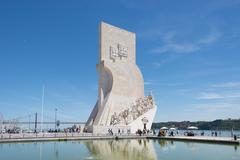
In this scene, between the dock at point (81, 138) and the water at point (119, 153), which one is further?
the dock at point (81, 138)

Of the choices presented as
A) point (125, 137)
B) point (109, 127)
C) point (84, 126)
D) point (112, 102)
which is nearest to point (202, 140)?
point (125, 137)

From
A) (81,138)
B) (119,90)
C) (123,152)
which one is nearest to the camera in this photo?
(123,152)

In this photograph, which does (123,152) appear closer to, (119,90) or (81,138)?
(81,138)

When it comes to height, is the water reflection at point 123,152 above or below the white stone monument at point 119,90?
below

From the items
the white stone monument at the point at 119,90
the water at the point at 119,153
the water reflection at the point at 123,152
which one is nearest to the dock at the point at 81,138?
the water at the point at 119,153

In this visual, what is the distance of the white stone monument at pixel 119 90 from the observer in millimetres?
27734

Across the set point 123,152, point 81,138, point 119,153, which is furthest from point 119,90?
point 119,153

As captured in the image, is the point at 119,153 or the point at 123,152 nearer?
the point at 119,153

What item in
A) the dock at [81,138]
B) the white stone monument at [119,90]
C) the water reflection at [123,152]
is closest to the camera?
the water reflection at [123,152]

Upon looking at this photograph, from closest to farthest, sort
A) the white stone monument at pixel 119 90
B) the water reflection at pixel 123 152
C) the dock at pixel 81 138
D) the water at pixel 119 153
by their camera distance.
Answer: the water at pixel 119 153 → the water reflection at pixel 123 152 → the dock at pixel 81 138 → the white stone monument at pixel 119 90

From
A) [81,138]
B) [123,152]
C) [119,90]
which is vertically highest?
[119,90]

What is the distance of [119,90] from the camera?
2967 centimetres

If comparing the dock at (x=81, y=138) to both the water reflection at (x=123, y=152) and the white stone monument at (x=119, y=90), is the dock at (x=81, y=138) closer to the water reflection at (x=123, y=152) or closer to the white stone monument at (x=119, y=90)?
the white stone monument at (x=119, y=90)

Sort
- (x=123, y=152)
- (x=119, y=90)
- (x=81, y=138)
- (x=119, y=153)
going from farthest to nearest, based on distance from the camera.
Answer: (x=119, y=90), (x=81, y=138), (x=123, y=152), (x=119, y=153)
